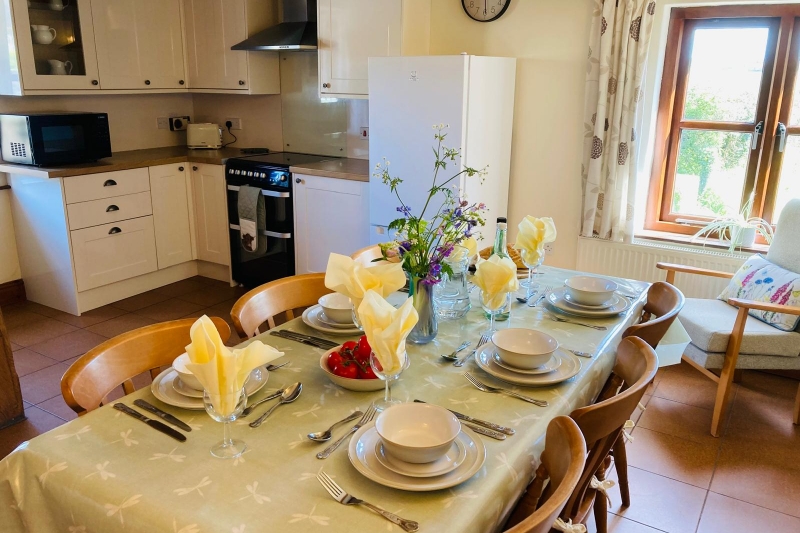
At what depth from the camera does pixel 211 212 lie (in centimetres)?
448

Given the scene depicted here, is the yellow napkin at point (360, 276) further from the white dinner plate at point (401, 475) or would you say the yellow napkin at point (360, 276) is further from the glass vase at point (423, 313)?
the white dinner plate at point (401, 475)

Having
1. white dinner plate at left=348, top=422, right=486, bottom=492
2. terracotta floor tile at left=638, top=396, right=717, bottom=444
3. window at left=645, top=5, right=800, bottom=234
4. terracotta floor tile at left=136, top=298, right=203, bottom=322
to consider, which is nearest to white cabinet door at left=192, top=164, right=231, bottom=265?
terracotta floor tile at left=136, top=298, right=203, bottom=322

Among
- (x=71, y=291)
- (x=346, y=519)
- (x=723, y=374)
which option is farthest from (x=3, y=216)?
(x=723, y=374)

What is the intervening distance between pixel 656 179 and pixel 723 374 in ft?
4.65

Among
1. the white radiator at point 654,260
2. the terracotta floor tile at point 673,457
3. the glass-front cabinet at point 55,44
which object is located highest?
the glass-front cabinet at point 55,44

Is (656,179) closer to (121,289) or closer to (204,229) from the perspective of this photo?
(204,229)

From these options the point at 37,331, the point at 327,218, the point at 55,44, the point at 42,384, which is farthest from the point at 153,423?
the point at 55,44

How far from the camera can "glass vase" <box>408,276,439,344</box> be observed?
1.66 m

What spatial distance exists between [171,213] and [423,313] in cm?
325

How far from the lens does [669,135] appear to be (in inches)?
143

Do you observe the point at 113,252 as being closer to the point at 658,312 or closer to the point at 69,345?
the point at 69,345

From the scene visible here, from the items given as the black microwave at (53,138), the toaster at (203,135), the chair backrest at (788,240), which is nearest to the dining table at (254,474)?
the chair backrest at (788,240)

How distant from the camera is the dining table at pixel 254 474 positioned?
3.39 ft

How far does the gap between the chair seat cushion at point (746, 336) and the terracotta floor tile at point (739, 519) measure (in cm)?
70
